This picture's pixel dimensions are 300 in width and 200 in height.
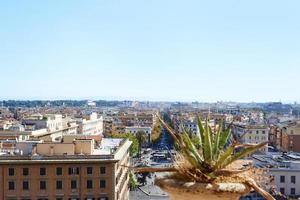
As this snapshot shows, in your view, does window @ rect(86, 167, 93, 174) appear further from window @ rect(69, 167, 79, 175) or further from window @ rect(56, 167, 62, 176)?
window @ rect(56, 167, 62, 176)

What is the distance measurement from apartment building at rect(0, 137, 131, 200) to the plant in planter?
129 feet

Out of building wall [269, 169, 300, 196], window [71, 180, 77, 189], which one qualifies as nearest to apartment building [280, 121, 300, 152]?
building wall [269, 169, 300, 196]

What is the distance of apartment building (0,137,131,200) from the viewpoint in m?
43.3

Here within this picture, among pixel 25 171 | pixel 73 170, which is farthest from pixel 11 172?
pixel 73 170

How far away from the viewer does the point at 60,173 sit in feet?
145

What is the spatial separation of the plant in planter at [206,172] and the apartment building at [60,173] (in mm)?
39248

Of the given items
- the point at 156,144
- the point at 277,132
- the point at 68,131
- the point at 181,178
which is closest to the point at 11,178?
the point at 181,178

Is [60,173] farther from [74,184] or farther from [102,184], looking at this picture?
[102,184]

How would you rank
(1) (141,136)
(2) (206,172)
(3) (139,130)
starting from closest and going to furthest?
1. (2) (206,172)
2. (1) (141,136)
3. (3) (139,130)

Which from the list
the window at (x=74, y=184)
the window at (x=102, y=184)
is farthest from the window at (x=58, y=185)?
the window at (x=102, y=184)

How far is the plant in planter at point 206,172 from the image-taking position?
16.4 feet

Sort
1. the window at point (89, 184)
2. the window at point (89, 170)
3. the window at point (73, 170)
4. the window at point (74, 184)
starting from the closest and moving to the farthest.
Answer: the window at point (73, 170) → the window at point (74, 184) → the window at point (89, 170) → the window at point (89, 184)

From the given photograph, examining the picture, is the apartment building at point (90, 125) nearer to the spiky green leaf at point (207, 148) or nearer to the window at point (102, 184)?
the window at point (102, 184)

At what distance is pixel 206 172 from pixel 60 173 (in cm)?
4014
